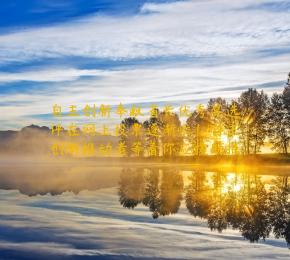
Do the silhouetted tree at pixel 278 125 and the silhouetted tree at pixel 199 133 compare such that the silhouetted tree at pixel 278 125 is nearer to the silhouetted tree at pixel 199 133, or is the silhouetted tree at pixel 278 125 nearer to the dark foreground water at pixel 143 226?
the silhouetted tree at pixel 199 133

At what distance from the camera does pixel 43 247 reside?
11758mm

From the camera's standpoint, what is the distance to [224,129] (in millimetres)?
98062

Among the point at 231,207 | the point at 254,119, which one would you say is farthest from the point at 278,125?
the point at 231,207

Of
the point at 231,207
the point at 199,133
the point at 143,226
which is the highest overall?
the point at 199,133

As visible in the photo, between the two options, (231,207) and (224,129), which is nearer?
(231,207)

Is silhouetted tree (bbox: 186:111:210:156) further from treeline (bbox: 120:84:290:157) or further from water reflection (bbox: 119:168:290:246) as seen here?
water reflection (bbox: 119:168:290:246)

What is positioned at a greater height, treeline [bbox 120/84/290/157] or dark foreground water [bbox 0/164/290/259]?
treeline [bbox 120/84/290/157]

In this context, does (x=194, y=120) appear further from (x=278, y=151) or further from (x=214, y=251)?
(x=214, y=251)

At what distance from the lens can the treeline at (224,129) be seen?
295 ft

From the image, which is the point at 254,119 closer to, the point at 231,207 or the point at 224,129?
the point at 224,129

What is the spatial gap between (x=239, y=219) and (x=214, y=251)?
5.98m

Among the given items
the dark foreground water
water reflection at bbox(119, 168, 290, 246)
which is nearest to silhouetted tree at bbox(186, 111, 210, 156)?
water reflection at bbox(119, 168, 290, 246)

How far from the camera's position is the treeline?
89812 mm

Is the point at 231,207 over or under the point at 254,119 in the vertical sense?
under
